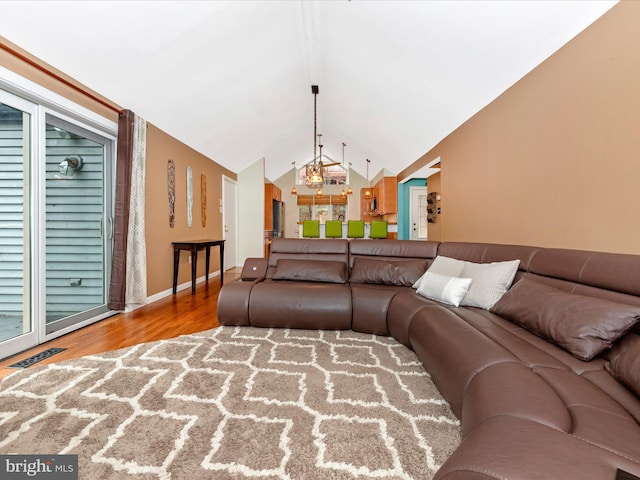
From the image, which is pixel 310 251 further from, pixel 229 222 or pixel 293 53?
pixel 229 222

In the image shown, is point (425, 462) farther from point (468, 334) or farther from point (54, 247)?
point (54, 247)

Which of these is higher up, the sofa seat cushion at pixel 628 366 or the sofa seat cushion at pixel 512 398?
the sofa seat cushion at pixel 628 366

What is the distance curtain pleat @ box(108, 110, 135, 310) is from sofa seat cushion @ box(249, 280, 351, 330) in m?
1.56

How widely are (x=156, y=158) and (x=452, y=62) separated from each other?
3.70m

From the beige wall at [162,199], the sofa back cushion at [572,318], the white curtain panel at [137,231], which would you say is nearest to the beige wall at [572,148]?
the sofa back cushion at [572,318]

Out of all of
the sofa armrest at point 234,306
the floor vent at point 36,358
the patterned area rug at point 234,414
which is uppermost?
the sofa armrest at point 234,306

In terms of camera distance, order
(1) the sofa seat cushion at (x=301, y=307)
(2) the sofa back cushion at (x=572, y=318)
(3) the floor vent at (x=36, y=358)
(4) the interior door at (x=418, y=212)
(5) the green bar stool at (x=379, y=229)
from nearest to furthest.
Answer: (2) the sofa back cushion at (x=572, y=318) → (3) the floor vent at (x=36, y=358) → (1) the sofa seat cushion at (x=301, y=307) → (5) the green bar stool at (x=379, y=229) → (4) the interior door at (x=418, y=212)

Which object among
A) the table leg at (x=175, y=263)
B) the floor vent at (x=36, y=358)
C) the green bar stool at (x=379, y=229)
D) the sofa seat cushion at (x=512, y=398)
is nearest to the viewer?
the sofa seat cushion at (x=512, y=398)

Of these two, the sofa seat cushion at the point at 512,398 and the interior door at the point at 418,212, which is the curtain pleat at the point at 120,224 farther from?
the interior door at the point at 418,212

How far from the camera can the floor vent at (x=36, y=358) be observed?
1.97m

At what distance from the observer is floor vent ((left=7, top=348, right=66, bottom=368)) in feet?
6.47

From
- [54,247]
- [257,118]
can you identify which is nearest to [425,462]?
[54,247]

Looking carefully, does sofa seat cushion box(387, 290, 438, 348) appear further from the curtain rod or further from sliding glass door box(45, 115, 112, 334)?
the curtain rod

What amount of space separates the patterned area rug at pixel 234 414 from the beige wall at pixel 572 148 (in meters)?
1.49
